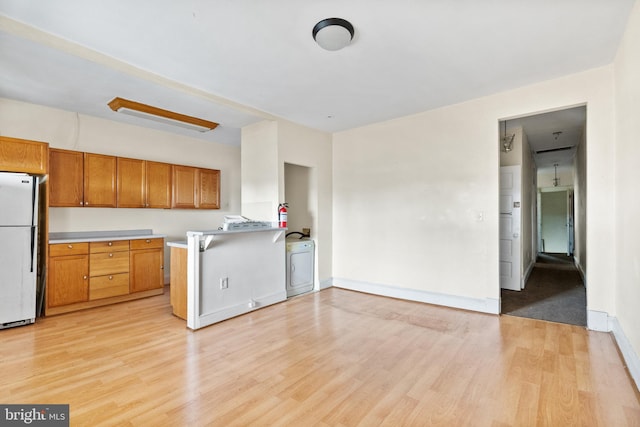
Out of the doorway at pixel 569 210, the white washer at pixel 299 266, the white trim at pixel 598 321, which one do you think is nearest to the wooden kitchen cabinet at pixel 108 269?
the white washer at pixel 299 266

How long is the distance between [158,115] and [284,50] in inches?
88.7

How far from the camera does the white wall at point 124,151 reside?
3.75 metres

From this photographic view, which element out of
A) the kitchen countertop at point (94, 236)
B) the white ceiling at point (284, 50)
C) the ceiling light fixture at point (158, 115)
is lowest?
the kitchen countertop at point (94, 236)

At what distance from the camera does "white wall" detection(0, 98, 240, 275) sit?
375 cm

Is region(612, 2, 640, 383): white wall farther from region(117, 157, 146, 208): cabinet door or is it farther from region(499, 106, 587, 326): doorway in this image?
region(117, 157, 146, 208): cabinet door

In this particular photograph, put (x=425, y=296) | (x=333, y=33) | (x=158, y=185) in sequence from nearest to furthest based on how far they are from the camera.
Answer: (x=333, y=33) < (x=425, y=296) < (x=158, y=185)

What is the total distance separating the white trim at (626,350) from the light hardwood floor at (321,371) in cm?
8

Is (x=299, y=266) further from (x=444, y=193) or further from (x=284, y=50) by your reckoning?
(x=284, y=50)

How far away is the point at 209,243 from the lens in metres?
3.28

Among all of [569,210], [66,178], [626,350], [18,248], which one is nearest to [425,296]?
[626,350]

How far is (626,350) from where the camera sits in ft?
7.69

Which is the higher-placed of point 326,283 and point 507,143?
point 507,143

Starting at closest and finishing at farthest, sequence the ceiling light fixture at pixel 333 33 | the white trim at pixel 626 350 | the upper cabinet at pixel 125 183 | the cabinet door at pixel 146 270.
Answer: the white trim at pixel 626 350 < the ceiling light fixture at pixel 333 33 < the upper cabinet at pixel 125 183 < the cabinet door at pixel 146 270

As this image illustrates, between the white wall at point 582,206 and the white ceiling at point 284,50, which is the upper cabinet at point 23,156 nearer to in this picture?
Answer: the white ceiling at point 284,50
